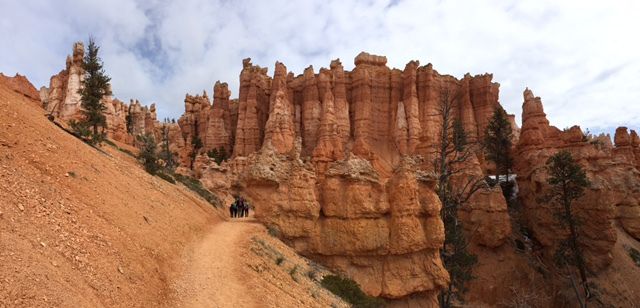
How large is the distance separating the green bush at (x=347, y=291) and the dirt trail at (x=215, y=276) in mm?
3685

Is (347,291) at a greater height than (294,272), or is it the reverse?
(294,272)

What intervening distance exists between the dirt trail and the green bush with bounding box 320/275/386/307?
3.69 metres

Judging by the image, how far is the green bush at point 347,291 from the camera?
1365 centimetres

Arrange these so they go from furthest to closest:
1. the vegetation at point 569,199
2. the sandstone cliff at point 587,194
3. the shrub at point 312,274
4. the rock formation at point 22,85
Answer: the sandstone cliff at point 587,194 → the vegetation at point 569,199 → the rock formation at point 22,85 → the shrub at point 312,274

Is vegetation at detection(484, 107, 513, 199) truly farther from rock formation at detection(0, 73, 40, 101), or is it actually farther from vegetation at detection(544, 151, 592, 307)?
rock formation at detection(0, 73, 40, 101)

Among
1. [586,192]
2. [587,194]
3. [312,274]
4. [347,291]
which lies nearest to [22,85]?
[312,274]

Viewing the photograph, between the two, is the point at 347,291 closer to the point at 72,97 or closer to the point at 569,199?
the point at 569,199

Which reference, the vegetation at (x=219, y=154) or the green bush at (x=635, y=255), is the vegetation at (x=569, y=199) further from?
the vegetation at (x=219, y=154)

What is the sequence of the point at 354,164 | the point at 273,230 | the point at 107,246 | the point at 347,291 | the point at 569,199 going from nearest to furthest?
the point at 107,246 < the point at 347,291 < the point at 273,230 < the point at 354,164 < the point at 569,199

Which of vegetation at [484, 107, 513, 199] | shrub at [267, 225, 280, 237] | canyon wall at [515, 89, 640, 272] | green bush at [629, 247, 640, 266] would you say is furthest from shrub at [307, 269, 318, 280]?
vegetation at [484, 107, 513, 199]

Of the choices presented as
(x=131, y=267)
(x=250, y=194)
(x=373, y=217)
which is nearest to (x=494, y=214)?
(x=373, y=217)

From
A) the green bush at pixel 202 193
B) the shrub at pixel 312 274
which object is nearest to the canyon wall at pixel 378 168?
the shrub at pixel 312 274

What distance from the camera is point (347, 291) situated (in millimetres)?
14094

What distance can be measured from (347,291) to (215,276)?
602 cm
